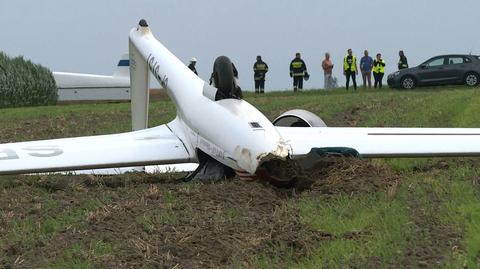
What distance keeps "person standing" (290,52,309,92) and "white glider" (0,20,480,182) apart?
23.7m

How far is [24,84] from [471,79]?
67.6 feet

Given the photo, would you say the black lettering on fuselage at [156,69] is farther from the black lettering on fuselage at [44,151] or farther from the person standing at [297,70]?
the person standing at [297,70]

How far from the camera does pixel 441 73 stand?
34.8m

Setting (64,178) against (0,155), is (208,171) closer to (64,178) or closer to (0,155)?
(64,178)

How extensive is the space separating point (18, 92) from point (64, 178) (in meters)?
27.6

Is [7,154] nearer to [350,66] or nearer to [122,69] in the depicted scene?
[350,66]

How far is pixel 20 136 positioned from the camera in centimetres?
1602

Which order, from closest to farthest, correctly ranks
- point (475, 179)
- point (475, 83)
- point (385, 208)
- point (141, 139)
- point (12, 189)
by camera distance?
point (385, 208) → point (475, 179) → point (12, 189) → point (141, 139) → point (475, 83)

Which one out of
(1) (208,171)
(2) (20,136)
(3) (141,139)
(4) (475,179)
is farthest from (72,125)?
(4) (475,179)

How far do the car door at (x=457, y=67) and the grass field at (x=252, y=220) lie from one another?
26.6m

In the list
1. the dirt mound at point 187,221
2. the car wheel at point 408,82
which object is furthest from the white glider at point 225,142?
the car wheel at point 408,82

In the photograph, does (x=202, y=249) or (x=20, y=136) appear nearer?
(x=202, y=249)

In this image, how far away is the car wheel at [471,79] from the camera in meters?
34.2

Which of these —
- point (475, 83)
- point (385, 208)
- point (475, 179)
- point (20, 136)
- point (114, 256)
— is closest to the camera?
point (114, 256)
